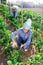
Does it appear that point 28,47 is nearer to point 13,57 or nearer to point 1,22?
point 13,57

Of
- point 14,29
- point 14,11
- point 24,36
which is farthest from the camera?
point 14,11

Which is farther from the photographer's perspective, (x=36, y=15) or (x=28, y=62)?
(x=36, y=15)

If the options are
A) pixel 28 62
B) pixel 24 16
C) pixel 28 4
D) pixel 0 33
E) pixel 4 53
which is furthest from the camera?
pixel 28 4

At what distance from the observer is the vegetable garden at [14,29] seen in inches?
221

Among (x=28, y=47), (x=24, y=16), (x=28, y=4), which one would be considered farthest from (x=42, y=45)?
(x=28, y=4)

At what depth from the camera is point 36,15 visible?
8.64m

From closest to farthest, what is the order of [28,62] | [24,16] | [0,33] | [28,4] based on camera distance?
1. [28,62]
2. [0,33]
3. [24,16]
4. [28,4]

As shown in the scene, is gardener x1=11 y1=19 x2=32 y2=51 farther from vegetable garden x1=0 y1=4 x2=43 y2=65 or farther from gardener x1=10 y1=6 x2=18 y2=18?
gardener x1=10 y1=6 x2=18 y2=18

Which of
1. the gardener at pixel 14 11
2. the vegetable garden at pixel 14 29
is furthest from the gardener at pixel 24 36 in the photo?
the gardener at pixel 14 11

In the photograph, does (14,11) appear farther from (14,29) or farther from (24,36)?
(24,36)

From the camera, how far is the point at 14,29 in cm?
747

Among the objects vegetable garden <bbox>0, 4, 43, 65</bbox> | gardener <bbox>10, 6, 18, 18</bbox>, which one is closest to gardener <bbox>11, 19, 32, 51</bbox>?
vegetable garden <bbox>0, 4, 43, 65</bbox>

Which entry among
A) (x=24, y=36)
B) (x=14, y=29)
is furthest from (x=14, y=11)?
(x=24, y=36)

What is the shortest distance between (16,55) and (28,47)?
626 millimetres
